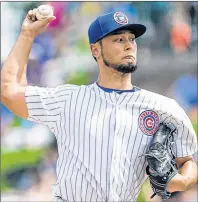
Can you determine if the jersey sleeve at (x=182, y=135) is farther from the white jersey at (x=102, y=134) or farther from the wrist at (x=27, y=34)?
the wrist at (x=27, y=34)

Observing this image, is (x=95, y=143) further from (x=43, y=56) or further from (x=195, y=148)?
(x=43, y=56)

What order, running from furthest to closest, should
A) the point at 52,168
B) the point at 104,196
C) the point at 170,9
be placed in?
the point at 170,9 < the point at 52,168 < the point at 104,196

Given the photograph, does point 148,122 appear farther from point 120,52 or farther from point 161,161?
point 120,52

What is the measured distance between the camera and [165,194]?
2.78 meters

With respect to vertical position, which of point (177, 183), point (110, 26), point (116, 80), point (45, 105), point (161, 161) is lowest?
point (177, 183)

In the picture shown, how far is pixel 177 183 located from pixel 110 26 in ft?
2.41

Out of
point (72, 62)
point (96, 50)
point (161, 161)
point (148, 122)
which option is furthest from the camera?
point (72, 62)

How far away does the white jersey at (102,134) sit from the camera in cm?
271

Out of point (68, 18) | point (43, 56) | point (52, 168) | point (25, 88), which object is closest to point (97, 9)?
point (68, 18)

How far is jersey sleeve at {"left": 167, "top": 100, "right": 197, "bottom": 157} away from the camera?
281 cm

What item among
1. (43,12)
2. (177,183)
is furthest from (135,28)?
(177,183)

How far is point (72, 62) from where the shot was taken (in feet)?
23.9

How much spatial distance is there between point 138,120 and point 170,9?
4.81 metres

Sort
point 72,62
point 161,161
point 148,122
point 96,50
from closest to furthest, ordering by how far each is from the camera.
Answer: point 161,161
point 148,122
point 96,50
point 72,62
